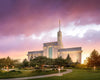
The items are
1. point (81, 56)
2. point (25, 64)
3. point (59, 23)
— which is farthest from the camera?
point (59, 23)

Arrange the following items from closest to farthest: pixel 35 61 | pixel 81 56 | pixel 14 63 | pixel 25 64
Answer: pixel 35 61 < pixel 14 63 < pixel 25 64 < pixel 81 56

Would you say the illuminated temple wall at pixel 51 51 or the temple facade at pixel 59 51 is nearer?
the temple facade at pixel 59 51

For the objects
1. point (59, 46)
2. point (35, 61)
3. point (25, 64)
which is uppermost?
point (59, 46)

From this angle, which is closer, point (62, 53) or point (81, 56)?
point (81, 56)

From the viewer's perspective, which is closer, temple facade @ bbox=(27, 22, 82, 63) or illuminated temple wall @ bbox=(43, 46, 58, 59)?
temple facade @ bbox=(27, 22, 82, 63)

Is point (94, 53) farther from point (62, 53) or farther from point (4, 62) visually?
point (62, 53)

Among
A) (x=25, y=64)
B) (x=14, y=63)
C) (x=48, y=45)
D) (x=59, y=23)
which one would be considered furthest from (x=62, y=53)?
(x=14, y=63)

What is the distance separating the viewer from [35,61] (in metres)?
38.7

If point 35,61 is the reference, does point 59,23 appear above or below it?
above

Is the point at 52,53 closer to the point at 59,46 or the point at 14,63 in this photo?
the point at 59,46

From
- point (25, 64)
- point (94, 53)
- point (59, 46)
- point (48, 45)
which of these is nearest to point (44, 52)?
point (48, 45)

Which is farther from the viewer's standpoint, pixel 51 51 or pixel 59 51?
pixel 51 51

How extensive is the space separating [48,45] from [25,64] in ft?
213

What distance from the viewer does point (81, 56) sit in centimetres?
11956
